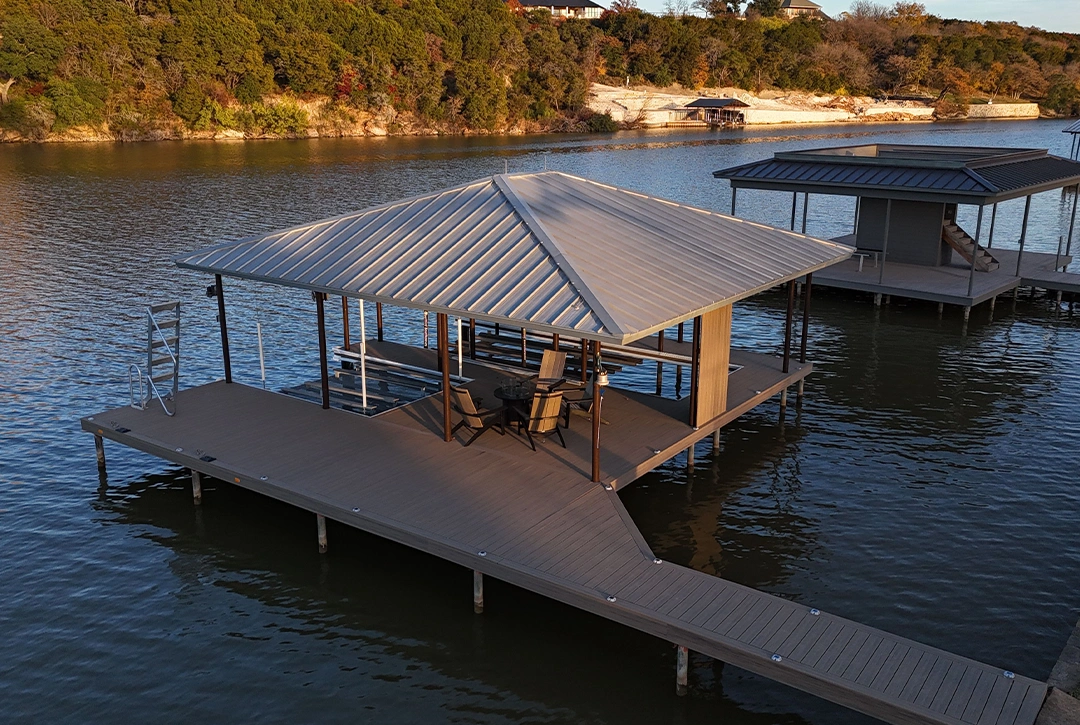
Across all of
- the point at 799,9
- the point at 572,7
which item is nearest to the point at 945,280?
the point at 572,7

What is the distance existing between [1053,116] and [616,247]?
139 meters

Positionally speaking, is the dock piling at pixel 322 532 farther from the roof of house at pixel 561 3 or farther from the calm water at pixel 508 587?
the roof of house at pixel 561 3

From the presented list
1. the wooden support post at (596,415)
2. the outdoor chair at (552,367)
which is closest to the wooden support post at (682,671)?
the wooden support post at (596,415)

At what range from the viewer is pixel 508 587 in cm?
1127

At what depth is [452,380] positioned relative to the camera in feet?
53.4

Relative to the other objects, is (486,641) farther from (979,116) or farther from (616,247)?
(979,116)

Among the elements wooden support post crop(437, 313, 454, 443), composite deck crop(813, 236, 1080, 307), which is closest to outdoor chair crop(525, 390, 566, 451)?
wooden support post crop(437, 313, 454, 443)

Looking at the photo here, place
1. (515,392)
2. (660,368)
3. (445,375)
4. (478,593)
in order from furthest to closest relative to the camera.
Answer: (660,368), (515,392), (445,375), (478,593)

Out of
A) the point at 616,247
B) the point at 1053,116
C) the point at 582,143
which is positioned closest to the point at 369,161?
the point at 582,143

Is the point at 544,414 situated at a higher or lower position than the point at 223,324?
lower

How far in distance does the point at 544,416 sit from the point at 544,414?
4 cm

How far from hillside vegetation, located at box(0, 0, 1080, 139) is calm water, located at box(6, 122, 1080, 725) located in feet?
180

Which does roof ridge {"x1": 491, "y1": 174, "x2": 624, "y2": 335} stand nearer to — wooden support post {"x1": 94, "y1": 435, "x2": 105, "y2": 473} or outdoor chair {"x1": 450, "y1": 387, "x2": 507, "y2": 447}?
outdoor chair {"x1": 450, "y1": 387, "x2": 507, "y2": 447}

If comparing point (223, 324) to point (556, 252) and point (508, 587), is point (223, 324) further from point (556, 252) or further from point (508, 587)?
point (508, 587)
